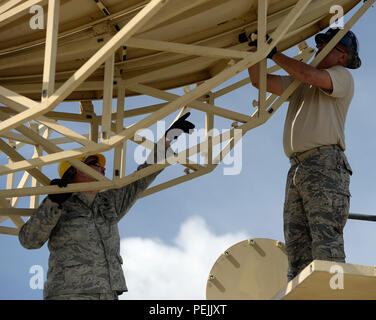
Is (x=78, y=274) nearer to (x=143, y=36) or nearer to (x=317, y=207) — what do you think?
(x=317, y=207)

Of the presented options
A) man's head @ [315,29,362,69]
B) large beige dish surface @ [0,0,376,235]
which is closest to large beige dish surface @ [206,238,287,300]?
large beige dish surface @ [0,0,376,235]

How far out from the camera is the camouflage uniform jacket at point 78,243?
8.79 metres

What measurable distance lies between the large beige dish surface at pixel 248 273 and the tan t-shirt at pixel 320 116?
10.3 ft

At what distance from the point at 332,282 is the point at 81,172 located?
12.4 ft

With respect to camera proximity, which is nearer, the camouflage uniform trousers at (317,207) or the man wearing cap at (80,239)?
the camouflage uniform trousers at (317,207)

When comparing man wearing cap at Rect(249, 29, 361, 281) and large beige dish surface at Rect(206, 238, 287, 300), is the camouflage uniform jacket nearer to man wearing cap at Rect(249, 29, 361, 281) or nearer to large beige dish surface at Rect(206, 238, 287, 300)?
man wearing cap at Rect(249, 29, 361, 281)

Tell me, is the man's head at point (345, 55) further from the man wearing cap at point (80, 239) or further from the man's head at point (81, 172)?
the man's head at point (81, 172)

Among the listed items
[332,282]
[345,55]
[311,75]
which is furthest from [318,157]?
[332,282]

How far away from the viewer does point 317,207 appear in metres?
8.33

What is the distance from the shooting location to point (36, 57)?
9.44 metres

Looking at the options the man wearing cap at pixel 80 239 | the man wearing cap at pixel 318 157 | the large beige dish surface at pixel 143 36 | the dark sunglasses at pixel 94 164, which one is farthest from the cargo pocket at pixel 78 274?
the large beige dish surface at pixel 143 36

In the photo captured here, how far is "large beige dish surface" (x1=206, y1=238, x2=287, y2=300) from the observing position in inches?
457
